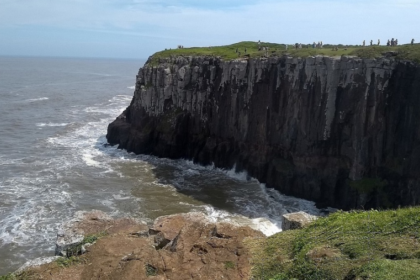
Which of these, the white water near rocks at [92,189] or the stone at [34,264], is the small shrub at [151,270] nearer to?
the stone at [34,264]

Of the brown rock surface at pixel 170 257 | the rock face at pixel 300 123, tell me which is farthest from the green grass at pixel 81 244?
the rock face at pixel 300 123

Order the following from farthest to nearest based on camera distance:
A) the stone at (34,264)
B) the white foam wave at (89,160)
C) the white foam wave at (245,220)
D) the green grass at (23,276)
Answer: the white foam wave at (89,160) → the white foam wave at (245,220) → the stone at (34,264) → the green grass at (23,276)

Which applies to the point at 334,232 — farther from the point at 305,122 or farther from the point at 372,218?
the point at 305,122

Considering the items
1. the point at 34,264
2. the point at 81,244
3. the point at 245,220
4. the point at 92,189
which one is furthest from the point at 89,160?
the point at 34,264

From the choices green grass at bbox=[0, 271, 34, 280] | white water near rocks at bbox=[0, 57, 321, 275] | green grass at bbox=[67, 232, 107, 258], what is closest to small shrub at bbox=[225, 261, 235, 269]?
green grass at bbox=[67, 232, 107, 258]

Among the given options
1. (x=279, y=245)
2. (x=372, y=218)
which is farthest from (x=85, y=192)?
(x=372, y=218)

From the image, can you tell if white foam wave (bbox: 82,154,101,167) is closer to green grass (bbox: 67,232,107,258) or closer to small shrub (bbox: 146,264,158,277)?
green grass (bbox: 67,232,107,258)

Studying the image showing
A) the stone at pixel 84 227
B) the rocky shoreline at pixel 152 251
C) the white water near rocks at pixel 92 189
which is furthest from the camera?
the white water near rocks at pixel 92 189
